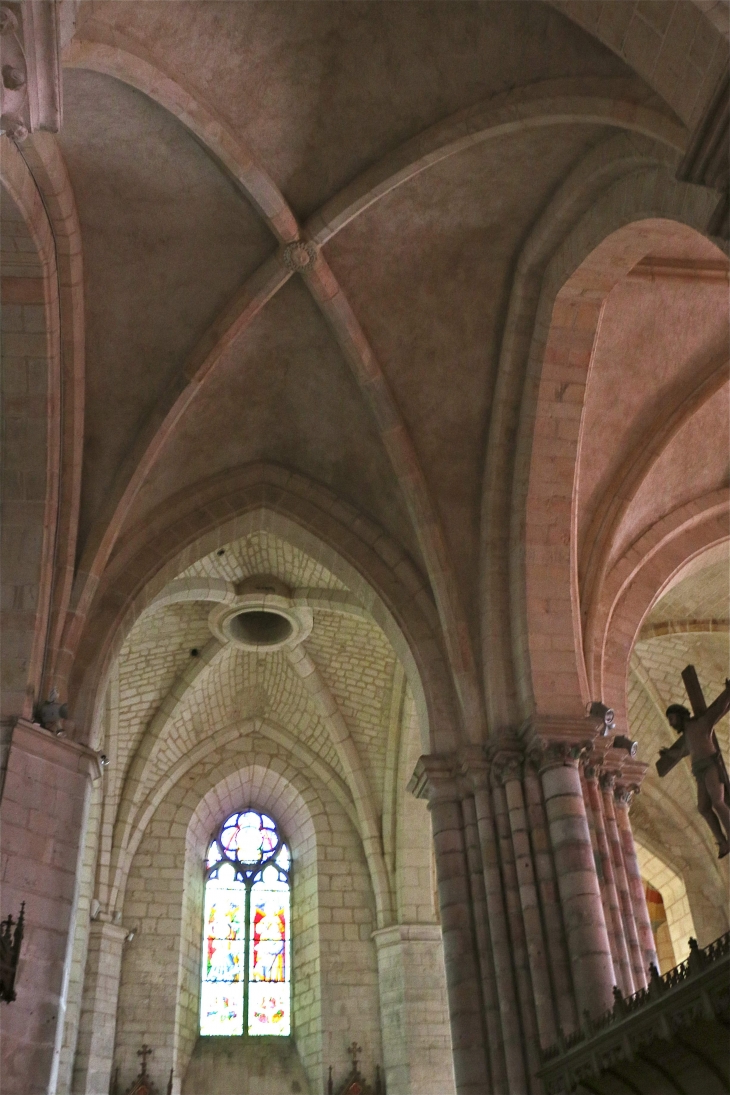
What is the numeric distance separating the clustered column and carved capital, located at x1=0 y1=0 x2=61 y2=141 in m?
6.85

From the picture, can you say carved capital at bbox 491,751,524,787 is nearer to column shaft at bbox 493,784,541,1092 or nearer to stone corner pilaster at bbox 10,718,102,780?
column shaft at bbox 493,784,541,1092

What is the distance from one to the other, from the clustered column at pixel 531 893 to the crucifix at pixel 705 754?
195 centimetres

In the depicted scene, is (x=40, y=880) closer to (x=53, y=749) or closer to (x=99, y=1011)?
(x=53, y=749)

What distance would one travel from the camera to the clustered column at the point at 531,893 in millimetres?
9070

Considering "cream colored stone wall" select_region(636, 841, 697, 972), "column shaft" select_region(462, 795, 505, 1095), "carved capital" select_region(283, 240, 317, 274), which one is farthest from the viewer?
"cream colored stone wall" select_region(636, 841, 697, 972)

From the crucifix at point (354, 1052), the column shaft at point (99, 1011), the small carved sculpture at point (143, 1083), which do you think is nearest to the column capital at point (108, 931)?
the column shaft at point (99, 1011)

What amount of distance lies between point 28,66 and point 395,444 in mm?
6477

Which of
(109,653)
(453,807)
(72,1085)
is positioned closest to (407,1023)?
(72,1085)

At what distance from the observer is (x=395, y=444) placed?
1173cm

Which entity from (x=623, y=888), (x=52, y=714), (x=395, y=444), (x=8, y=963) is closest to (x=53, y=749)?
(x=52, y=714)

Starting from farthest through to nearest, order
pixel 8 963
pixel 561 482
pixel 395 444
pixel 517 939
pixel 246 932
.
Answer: pixel 246 932 → pixel 395 444 → pixel 561 482 → pixel 517 939 → pixel 8 963

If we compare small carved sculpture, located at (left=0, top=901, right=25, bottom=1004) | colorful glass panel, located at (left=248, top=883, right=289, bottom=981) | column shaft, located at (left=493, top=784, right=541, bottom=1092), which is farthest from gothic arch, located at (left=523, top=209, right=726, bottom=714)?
colorful glass panel, located at (left=248, top=883, right=289, bottom=981)

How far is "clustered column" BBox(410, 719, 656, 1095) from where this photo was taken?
29.8 ft

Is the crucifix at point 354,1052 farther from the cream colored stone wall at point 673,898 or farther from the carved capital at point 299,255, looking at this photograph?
the carved capital at point 299,255
